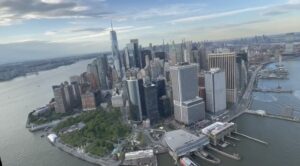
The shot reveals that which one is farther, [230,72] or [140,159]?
[230,72]

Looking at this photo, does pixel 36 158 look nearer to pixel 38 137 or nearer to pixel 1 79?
pixel 38 137

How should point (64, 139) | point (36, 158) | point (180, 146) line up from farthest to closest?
point (64, 139)
point (36, 158)
point (180, 146)

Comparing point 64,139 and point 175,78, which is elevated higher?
point 175,78

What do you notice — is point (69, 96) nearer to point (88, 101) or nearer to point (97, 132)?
point (88, 101)

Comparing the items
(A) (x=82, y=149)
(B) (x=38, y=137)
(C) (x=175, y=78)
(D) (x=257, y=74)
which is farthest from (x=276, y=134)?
(D) (x=257, y=74)

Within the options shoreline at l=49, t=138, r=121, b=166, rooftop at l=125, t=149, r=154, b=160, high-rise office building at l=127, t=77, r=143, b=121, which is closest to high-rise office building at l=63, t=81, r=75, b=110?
shoreline at l=49, t=138, r=121, b=166

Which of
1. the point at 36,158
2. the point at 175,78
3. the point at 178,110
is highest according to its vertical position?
the point at 175,78

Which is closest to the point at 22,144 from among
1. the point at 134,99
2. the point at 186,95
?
the point at 134,99

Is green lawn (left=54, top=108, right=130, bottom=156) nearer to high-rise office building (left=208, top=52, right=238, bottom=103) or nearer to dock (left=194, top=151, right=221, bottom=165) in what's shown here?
dock (left=194, top=151, right=221, bottom=165)
